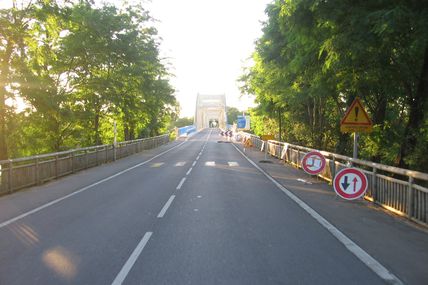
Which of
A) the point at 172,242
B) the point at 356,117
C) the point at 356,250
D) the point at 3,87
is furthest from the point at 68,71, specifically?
the point at 356,250

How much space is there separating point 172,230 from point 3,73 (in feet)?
43.7

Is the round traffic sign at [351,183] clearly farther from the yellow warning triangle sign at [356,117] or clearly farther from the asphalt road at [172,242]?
the yellow warning triangle sign at [356,117]

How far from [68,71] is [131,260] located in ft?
83.4

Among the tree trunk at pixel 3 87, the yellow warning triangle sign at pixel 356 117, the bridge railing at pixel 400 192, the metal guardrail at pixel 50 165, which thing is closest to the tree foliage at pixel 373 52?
the yellow warning triangle sign at pixel 356 117

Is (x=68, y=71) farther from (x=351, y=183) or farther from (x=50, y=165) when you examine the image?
(x=351, y=183)

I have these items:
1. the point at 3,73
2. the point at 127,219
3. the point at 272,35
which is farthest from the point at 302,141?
the point at 127,219

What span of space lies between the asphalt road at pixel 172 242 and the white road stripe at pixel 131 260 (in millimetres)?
14

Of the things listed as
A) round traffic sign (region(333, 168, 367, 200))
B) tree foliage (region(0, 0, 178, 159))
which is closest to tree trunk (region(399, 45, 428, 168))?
round traffic sign (region(333, 168, 367, 200))

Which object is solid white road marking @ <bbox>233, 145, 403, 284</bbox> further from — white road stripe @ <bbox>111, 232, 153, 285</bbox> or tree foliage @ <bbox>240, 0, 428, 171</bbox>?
tree foliage @ <bbox>240, 0, 428, 171</bbox>

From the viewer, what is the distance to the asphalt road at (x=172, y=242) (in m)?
5.51

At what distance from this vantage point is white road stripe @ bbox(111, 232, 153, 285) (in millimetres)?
5332

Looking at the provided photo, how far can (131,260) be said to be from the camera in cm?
616

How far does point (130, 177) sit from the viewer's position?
18484 millimetres

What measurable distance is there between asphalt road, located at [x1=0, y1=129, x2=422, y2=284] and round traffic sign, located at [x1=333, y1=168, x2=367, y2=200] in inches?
47.4
